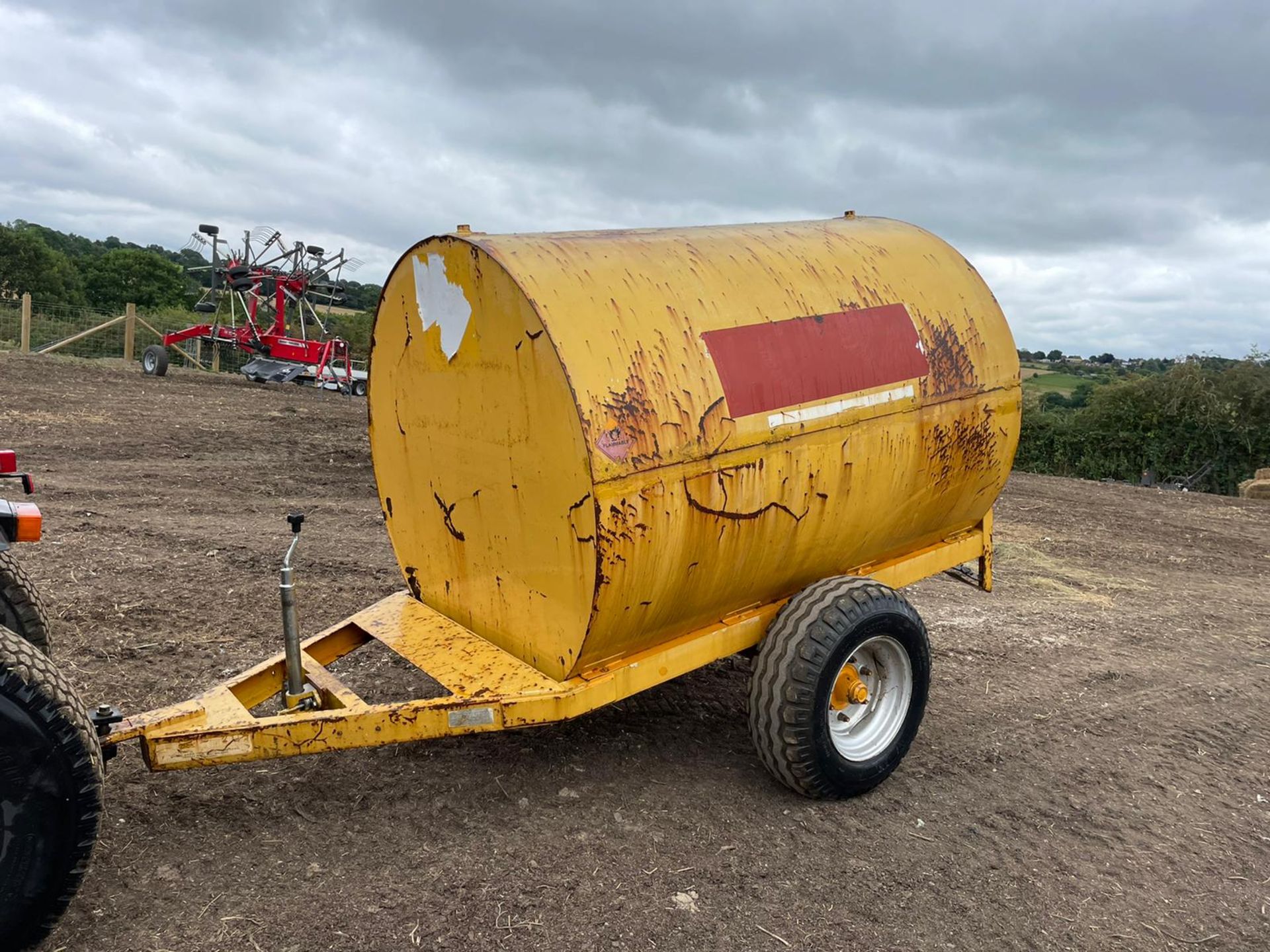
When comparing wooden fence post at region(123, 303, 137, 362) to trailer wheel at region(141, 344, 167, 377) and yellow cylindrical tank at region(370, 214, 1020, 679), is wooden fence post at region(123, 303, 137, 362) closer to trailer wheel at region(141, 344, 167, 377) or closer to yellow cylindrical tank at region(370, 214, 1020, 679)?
trailer wheel at region(141, 344, 167, 377)

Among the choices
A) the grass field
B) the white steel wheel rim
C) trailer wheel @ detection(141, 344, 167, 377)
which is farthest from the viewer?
the grass field

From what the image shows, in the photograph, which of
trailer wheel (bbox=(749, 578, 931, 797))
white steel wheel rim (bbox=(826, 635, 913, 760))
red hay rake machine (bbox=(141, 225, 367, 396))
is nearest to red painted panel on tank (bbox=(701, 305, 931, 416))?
trailer wheel (bbox=(749, 578, 931, 797))

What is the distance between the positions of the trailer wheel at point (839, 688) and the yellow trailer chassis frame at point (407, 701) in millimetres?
286

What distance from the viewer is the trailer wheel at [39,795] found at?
2.54m

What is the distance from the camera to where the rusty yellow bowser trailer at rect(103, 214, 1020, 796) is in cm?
326

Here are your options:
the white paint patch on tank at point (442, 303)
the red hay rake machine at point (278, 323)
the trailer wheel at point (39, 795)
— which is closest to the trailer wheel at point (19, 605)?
the trailer wheel at point (39, 795)

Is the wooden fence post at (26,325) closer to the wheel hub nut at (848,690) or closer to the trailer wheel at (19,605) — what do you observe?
→ the trailer wheel at (19,605)

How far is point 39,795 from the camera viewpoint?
257 centimetres

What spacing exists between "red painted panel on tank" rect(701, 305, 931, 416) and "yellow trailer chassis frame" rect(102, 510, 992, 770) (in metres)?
0.98

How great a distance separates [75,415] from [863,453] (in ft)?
40.8

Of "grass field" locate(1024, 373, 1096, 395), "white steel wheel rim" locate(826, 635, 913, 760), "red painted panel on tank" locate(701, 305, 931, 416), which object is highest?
"grass field" locate(1024, 373, 1096, 395)

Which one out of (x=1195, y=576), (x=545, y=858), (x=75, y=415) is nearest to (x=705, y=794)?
(x=545, y=858)

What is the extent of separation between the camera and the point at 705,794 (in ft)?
12.8

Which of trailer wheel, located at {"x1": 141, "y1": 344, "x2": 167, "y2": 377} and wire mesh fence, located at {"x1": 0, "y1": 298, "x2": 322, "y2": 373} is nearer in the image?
trailer wheel, located at {"x1": 141, "y1": 344, "x2": 167, "y2": 377}
